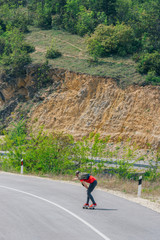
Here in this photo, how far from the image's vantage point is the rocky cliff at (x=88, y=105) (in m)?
28.9

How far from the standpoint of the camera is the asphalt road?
8125 mm

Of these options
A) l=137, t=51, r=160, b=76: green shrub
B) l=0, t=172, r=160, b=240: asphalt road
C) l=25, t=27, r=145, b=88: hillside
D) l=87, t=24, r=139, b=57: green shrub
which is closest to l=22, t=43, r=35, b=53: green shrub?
l=25, t=27, r=145, b=88: hillside

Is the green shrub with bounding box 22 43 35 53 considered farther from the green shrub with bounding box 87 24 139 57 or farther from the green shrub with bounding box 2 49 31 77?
the green shrub with bounding box 87 24 139 57

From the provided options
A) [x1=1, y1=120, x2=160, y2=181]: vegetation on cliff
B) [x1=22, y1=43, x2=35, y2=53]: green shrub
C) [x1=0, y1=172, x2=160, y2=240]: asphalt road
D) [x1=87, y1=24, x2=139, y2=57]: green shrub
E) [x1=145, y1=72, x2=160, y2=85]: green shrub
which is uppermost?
[x1=87, y1=24, x2=139, y2=57]: green shrub

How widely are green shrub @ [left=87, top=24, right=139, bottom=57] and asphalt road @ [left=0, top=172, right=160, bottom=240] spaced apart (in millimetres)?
24144

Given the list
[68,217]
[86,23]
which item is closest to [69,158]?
[68,217]

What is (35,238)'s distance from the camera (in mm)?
7734

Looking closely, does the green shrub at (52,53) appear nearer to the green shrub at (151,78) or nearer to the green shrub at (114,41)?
the green shrub at (114,41)

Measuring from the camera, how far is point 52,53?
38.3 metres

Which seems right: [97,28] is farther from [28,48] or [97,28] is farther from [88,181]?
[88,181]

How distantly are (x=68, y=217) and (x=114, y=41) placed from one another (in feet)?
94.5

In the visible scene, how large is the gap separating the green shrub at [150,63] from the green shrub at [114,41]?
14.6ft

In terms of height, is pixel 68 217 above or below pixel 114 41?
below

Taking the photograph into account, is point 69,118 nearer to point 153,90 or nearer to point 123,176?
point 153,90
